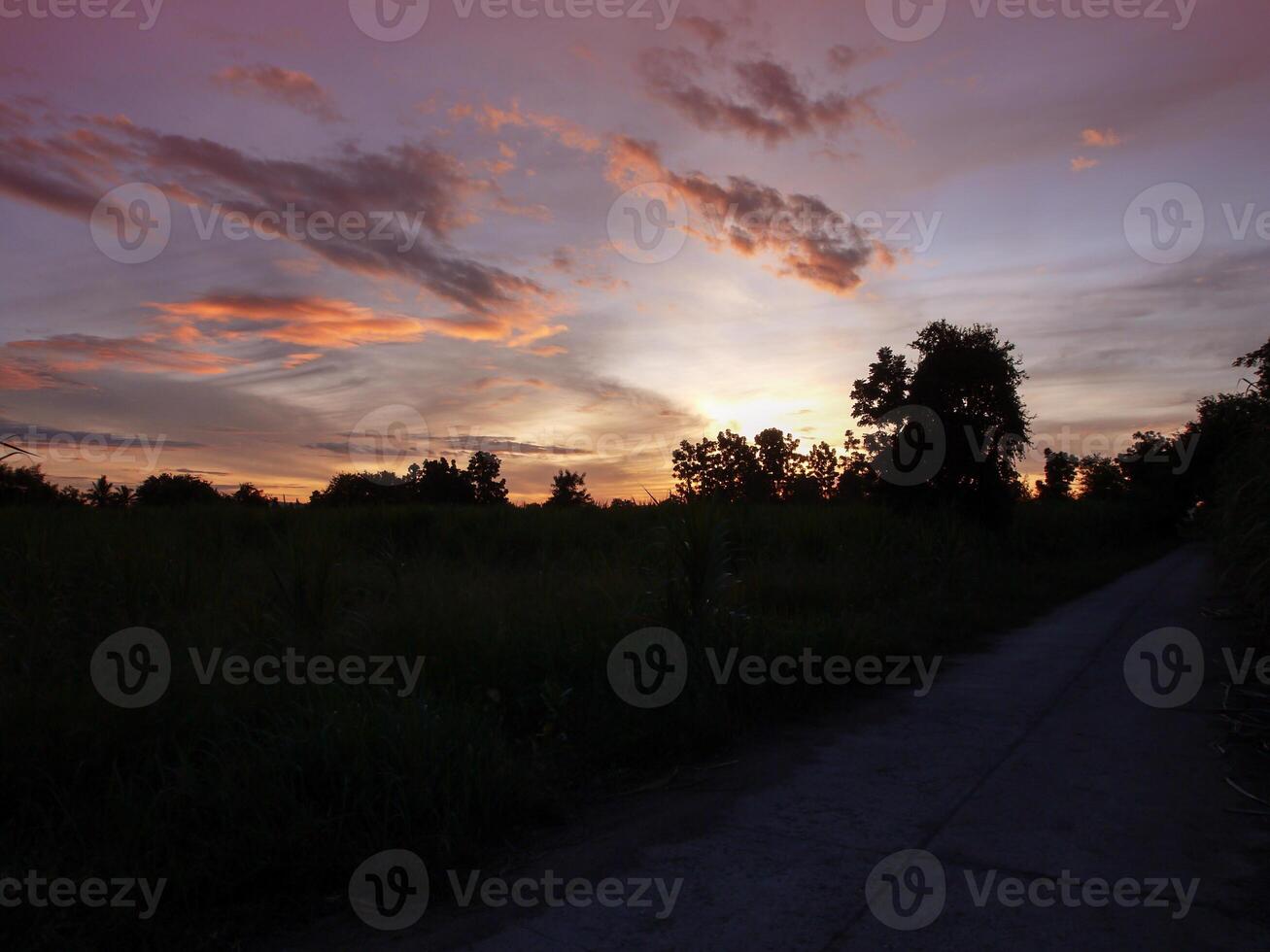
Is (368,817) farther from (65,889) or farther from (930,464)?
(930,464)

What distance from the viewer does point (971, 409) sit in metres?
19.7

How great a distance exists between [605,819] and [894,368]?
22092mm

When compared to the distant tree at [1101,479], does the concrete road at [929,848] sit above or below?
below

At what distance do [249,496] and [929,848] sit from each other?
18.2 metres


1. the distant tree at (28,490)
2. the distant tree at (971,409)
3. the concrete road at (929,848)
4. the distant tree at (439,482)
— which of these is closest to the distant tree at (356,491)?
the distant tree at (439,482)

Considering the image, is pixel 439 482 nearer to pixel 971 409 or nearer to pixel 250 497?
pixel 250 497

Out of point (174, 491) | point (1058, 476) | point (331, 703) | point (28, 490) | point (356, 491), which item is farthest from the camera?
point (1058, 476)

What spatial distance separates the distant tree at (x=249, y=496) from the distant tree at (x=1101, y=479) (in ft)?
149

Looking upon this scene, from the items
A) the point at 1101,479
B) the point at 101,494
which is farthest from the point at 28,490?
the point at 1101,479

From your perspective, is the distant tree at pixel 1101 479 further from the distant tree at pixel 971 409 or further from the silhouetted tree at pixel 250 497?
the silhouetted tree at pixel 250 497

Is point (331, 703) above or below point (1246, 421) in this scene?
below

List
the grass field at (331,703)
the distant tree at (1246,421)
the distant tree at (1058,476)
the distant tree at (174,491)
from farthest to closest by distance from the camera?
the distant tree at (1058,476) → the distant tree at (174,491) → the distant tree at (1246,421) → the grass field at (331,703)

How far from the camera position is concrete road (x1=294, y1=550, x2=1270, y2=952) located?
2891 millimetres

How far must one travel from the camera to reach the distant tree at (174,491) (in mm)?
18500
